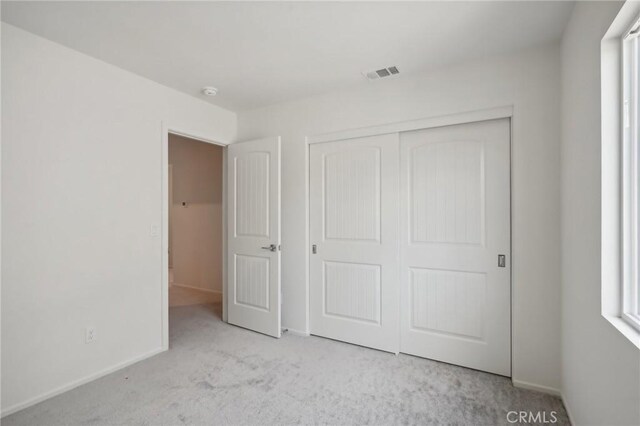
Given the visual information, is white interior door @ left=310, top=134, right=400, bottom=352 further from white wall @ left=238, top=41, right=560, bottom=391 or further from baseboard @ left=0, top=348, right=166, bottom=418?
baseboard @ left=0, top=348, right=166, bottom=418

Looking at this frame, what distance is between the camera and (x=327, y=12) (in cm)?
190

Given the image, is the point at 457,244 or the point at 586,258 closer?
the point at 586,258

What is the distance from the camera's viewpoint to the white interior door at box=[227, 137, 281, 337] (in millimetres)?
3262

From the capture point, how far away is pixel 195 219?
5.35 metres

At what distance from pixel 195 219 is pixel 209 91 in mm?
2822

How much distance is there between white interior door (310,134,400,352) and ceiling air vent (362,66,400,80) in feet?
1.66

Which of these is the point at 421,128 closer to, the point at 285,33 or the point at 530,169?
the point at 530,169

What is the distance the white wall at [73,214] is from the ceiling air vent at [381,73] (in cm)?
183

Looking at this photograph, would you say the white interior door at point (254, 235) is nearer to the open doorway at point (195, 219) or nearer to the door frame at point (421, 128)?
the door frame at point (421, 128)

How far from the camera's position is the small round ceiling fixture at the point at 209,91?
9.81ft

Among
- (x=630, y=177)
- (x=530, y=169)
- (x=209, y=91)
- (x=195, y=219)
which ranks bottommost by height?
(x=195, y=219)

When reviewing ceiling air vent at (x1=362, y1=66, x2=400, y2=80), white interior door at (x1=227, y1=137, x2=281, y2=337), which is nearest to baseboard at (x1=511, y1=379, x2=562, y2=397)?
white interior door at (x1=227, y1=137, x2=281, y2=337)

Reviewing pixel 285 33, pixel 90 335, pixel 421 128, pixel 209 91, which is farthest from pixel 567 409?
pixel 209 91

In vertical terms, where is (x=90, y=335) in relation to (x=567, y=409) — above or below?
above
